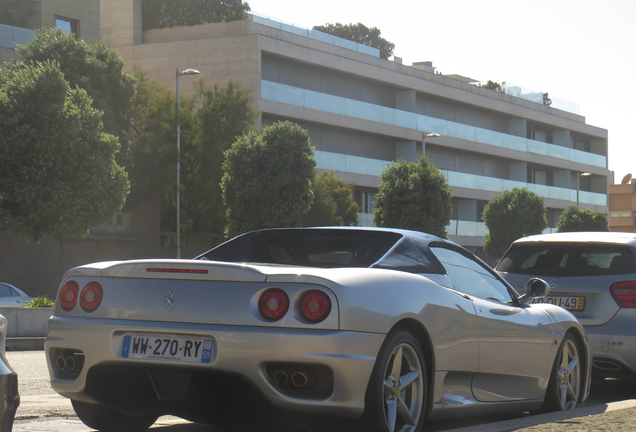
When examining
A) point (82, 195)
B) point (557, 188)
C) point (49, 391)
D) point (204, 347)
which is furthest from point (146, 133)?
point (557, 188)

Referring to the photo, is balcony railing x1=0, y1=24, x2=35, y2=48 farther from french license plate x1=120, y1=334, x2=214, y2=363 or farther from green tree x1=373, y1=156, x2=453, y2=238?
french license plate x1=120, y1=334, x2=214, y2=363

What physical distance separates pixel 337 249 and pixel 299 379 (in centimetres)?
136

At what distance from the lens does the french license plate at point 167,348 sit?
4.14 m

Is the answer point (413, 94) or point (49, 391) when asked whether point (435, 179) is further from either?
point (49, 391)

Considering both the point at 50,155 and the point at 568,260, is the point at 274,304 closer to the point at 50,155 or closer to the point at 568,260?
the point at 568,260

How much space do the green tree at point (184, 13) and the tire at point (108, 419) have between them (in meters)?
54.6

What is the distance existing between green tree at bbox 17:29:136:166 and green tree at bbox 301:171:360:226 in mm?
8394

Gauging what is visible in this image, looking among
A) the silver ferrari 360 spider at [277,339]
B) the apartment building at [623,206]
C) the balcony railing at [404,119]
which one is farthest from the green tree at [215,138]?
the apartment building at [623,206]

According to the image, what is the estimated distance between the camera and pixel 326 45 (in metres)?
46.0

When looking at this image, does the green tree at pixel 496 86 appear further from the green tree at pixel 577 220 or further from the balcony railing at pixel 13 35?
the balcony railing at pixel 13 35

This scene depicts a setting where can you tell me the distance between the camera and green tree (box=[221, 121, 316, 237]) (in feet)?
101

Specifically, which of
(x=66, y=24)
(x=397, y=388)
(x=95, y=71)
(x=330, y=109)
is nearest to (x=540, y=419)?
(x=397, y=388)

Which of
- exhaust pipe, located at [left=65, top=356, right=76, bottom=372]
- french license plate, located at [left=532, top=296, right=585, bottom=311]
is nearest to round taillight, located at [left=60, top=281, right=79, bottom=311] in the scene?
exhaust pipe, located at [left=65, top=356, right=76, bottom=372]

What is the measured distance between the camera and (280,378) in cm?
410
